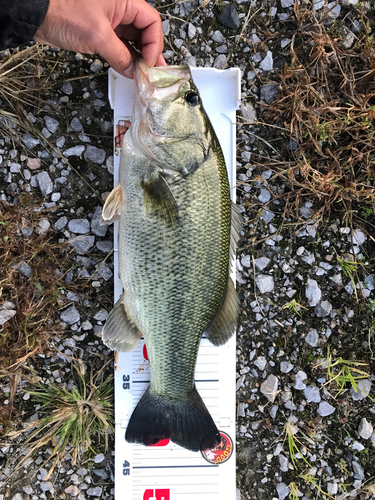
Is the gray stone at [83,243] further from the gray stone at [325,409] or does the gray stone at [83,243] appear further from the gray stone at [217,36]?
the gray stone at [325,409]

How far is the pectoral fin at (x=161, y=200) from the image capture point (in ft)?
5.53

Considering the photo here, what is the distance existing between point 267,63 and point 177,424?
2374 millimetres

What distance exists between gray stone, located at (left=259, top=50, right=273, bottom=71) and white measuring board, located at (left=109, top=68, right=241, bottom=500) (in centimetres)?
27

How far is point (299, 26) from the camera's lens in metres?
2.32

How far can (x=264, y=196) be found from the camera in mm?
2348

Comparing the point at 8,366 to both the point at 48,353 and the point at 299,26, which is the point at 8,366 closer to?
the point at 48,353

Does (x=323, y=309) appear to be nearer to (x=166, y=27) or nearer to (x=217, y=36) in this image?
(x=217, y=36)

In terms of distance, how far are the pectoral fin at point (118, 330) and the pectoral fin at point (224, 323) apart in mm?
417

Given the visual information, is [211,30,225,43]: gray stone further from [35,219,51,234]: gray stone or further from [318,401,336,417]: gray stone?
[318,401,336,417]: gray stone

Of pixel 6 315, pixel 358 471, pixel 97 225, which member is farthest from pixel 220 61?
pixel 358 471

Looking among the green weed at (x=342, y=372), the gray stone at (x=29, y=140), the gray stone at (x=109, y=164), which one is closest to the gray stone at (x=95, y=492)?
the green weed at (x=342, y=372)

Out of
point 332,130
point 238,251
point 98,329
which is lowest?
point 98,329

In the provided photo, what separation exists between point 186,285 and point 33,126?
1.49 metres

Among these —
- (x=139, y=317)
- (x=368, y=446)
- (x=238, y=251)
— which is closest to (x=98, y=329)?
(x=139, y=317)
